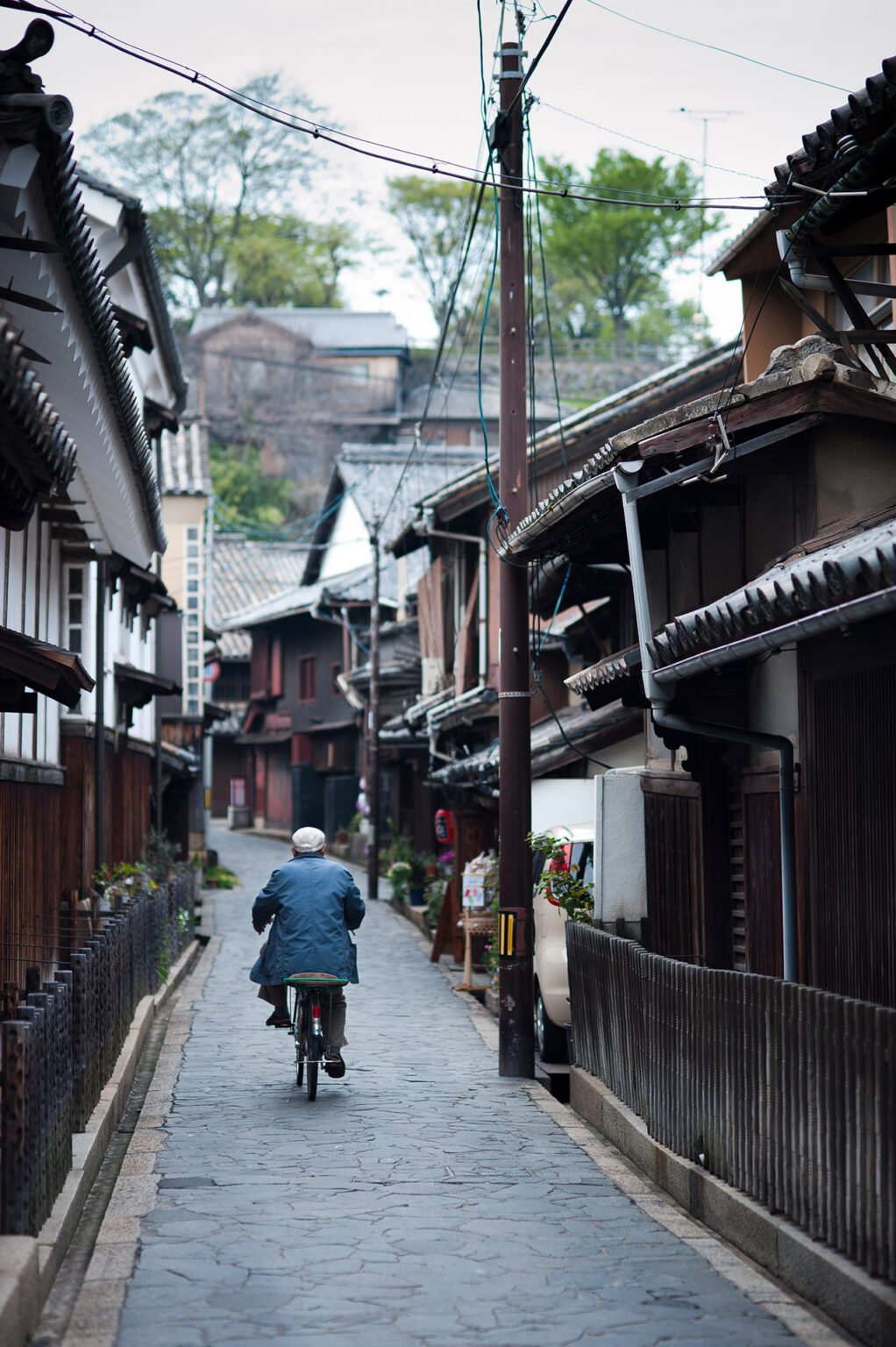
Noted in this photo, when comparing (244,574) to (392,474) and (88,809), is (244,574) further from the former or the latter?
(88,809)

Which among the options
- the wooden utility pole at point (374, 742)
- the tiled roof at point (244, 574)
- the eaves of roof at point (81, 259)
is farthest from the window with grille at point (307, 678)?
the eaves of roof at point (81, 259)

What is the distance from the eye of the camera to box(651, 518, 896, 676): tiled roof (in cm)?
639

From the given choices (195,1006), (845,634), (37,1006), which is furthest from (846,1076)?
(195,1006)

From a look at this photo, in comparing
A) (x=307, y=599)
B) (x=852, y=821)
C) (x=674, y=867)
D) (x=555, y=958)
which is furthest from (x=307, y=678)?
(x=852, y=821)

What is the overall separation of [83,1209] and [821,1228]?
417cm

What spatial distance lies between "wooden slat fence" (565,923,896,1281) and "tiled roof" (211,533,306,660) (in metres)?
50.9

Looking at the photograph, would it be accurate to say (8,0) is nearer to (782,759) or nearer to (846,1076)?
(782,759)

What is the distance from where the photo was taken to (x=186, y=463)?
117ft

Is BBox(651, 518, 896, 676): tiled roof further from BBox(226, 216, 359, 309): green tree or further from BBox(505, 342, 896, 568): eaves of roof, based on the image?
BBox(226, 216, 359, 309): green tree

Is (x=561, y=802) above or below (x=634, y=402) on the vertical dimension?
below

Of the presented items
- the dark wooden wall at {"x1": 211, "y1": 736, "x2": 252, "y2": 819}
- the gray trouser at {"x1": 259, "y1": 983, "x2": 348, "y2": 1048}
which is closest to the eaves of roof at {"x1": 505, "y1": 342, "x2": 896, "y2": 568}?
the gray trouser at {"x1": 259, "y1": 983, "x2": 348, "y2": 1048}

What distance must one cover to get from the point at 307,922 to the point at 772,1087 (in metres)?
5.95

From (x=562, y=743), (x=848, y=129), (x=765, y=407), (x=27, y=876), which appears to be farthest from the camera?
(x=562, y=743)

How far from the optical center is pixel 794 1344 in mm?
6203
